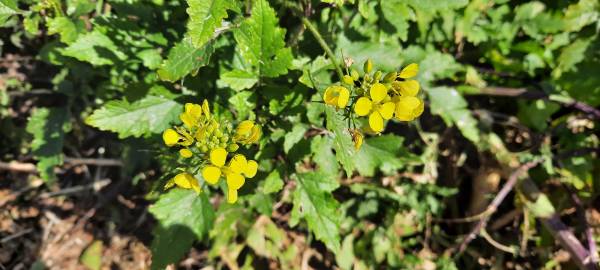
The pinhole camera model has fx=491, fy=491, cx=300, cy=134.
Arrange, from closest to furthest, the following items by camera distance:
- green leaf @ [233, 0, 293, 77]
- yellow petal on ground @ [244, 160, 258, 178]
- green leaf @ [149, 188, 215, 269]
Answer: yellow petal on ground @ [244, 160, 258, 178], green leaf @ [233, 0, 293, 77], green leaf @ [149, 188, 215, 269]

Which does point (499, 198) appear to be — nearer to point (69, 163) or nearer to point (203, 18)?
point (203, 18)

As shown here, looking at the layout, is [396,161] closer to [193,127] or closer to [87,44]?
[193,127]

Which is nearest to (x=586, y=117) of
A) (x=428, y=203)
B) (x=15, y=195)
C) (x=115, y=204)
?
(x=428, y=203)

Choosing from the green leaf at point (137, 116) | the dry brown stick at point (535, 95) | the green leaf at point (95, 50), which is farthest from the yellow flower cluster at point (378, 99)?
the dry brown stick at point (535, 95)

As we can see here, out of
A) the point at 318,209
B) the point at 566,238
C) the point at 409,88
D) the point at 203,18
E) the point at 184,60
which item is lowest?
the point at 566,238


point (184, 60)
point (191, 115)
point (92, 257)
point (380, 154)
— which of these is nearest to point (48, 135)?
point (92, 257)

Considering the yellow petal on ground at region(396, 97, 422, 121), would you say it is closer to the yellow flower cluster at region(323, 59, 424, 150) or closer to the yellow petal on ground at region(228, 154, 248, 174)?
the yellow flower cluster at region(323, 59, 424, 150)

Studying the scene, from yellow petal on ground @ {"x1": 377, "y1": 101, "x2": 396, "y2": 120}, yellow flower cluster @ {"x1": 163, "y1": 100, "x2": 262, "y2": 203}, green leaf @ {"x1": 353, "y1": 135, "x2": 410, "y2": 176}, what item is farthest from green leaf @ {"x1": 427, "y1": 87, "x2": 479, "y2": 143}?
yellow flower cluster @ {"x1": 163, "y1": 100, "x2": 262, "y2": 203}
